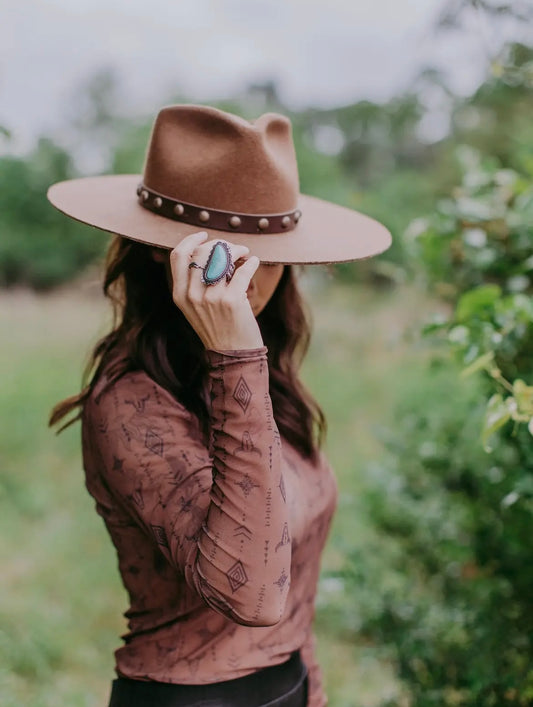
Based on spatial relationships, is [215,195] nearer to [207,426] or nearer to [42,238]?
[207,426]

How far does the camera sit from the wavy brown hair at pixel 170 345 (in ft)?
5.07

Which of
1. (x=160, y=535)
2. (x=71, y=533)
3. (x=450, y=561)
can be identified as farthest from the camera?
(x=71, y=533)

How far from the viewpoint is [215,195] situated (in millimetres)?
1478

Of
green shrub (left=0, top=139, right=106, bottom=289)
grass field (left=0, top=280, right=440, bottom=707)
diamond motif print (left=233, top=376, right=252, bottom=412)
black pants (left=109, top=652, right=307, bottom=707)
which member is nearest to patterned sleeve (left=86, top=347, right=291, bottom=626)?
diamond motif print (left=233, top=376, right=252, bottom=412)

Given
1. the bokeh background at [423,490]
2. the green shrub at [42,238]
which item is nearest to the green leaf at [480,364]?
the bokeh background at [423,490]

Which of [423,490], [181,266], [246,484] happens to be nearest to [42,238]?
[423,490]

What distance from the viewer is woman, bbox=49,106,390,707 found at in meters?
1.21

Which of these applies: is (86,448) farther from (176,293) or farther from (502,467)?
(502,467)

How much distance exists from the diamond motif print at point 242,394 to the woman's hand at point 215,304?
0.06m

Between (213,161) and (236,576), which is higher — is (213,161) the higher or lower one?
the higher one

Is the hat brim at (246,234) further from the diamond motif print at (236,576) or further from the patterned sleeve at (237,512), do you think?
the diamond motif print at (236,576)

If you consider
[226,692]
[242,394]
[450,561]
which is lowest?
[450,561]

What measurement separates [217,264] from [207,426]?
0.41 m

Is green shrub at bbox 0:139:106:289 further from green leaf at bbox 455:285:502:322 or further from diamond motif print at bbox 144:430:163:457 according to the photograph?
diamond motif print at bbox 144:430:163:457
